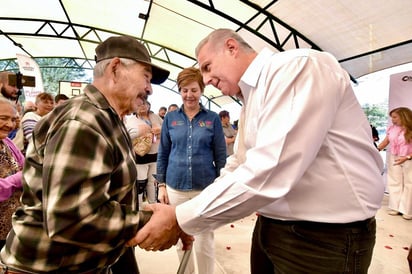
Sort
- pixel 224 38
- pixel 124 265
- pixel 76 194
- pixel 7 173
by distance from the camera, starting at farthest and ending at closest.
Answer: pixel 7 173
pixel 124 265
pixel 224 38
pixel 76 194

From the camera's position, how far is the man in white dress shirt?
2.64ft

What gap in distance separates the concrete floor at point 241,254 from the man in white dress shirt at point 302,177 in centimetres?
186

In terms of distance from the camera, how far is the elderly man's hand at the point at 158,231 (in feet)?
3.01

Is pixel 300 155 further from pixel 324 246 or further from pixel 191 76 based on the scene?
pixel 191 76

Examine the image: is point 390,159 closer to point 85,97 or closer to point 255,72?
point 255,72

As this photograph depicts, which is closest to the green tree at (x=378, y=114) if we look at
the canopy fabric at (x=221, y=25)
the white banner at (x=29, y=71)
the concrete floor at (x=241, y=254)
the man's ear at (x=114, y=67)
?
the canopy fabric at (x=221, y=25)

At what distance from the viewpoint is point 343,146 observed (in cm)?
88

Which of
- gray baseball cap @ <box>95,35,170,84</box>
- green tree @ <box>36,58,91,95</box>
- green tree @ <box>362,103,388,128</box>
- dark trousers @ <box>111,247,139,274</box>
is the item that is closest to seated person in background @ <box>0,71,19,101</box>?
dark trousers @ <box>111,247,139,274</box>

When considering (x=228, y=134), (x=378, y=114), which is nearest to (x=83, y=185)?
(x=228, y=134)

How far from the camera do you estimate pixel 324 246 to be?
914 millimetres

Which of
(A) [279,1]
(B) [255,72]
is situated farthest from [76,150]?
(A) [279,1]

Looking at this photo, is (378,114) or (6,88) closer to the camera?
(6,88)

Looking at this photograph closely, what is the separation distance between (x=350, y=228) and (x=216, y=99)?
12.7 metres

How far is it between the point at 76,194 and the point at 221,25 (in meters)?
7.03
